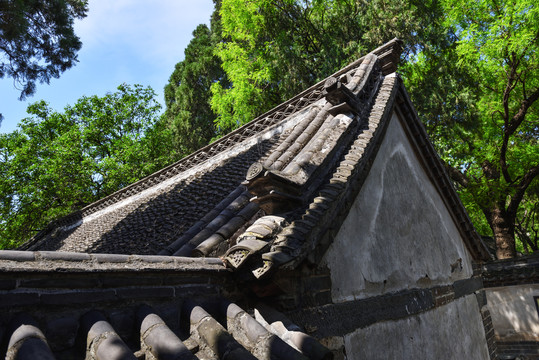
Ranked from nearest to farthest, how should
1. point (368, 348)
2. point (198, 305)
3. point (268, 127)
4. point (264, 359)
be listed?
point (264, 359), point (198, 305), point (368, 348), point (268, 127)

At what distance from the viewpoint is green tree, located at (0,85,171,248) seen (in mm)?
16016

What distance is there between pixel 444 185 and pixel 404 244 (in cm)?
268

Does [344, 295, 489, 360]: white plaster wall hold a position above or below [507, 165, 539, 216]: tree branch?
below

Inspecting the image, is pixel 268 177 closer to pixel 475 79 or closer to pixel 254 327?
pixel 254 327

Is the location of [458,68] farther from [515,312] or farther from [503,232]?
[515,312]

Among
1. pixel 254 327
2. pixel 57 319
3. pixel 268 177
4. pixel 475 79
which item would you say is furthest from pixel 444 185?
pixel 475 79

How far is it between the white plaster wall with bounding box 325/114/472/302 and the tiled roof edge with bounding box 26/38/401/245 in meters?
1.63

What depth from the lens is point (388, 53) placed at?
7.13 metres

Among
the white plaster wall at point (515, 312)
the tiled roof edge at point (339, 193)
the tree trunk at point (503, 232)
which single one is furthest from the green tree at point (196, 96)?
the tiled roof edge at point (339, 193)

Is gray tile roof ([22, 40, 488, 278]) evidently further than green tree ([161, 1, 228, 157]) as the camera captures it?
No

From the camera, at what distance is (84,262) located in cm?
226

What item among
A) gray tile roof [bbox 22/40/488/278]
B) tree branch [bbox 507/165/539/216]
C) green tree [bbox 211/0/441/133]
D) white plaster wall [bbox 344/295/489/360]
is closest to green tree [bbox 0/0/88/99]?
gray tile roof [bbox 22/40/488/278]

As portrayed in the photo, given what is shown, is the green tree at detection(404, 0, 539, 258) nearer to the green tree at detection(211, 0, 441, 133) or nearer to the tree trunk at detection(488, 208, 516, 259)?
the tree trunk at detection(488, 208, 516, 259)

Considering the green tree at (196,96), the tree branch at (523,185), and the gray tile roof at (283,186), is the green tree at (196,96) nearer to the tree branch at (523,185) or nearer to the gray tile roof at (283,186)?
the gray tile roof at (283,186)
